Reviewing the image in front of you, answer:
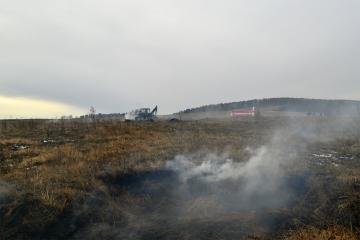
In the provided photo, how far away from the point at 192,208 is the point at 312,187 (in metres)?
4.32

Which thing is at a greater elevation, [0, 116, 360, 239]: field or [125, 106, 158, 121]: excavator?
[125, 106, 158, 121]: excavator

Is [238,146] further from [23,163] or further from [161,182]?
[23,163]

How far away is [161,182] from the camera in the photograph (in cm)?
1208

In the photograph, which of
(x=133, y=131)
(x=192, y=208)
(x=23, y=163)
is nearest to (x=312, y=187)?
(x=192, y=208)

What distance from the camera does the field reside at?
8844 millimetres

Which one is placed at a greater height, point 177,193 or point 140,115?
point 140,115

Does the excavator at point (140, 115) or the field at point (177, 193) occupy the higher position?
the excavator at point (140, 115)

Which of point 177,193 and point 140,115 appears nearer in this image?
point 177,193

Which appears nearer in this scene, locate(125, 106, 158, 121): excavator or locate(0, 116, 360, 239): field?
locate(0, 116, 360, 239): field

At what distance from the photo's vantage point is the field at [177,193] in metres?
8.84

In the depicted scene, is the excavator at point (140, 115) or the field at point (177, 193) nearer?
the field at point (177, 193)

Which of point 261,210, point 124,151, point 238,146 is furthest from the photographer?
point 238,146

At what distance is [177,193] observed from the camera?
1148cm

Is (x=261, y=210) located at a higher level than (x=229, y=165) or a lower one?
lower
